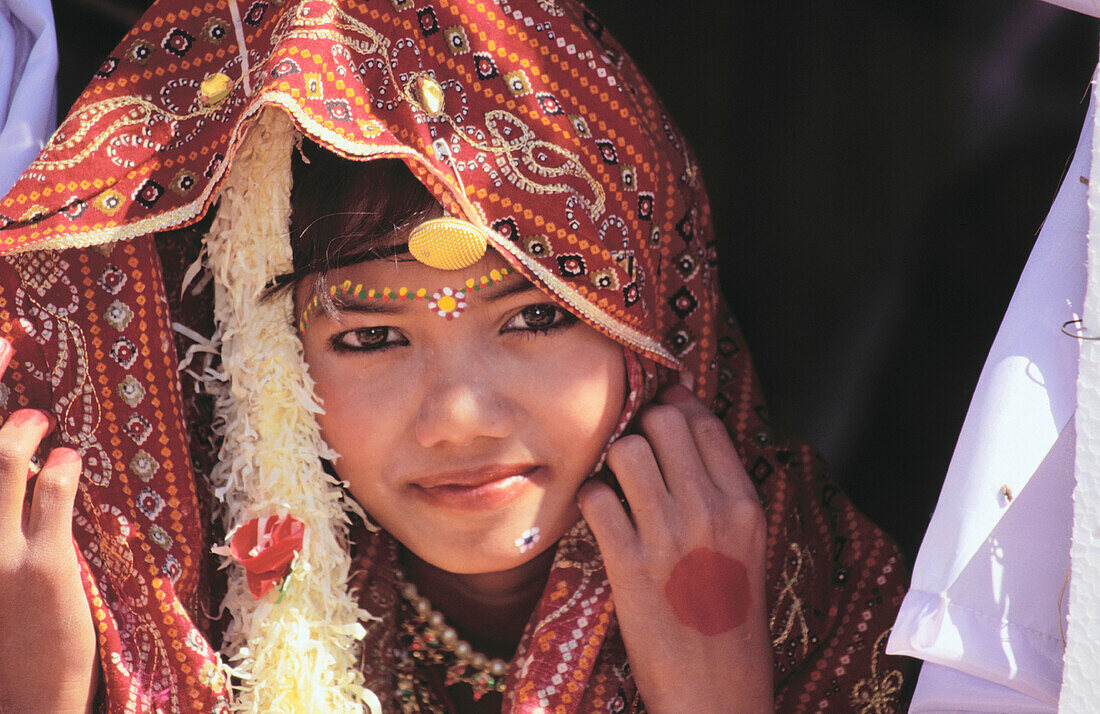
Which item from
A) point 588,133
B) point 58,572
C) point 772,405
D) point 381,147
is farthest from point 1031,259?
point 58,572

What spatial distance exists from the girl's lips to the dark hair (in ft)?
1.00

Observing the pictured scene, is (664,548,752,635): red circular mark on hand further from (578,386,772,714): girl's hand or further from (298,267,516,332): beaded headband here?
(298,267,516,332): beaded headband

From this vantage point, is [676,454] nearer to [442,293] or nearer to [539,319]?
[539,319]

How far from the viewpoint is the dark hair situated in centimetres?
147

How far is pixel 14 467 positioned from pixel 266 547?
0.36 metres

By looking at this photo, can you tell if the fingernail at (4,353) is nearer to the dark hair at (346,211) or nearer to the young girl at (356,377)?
the young girl at (356,377)

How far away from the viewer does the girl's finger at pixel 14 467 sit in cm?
143

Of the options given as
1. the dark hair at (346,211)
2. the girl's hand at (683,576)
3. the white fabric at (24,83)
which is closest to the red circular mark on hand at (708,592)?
the girl's hand at (683,576)

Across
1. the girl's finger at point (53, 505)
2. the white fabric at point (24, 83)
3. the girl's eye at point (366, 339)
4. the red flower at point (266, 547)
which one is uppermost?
the white fabric at point (24, 83)

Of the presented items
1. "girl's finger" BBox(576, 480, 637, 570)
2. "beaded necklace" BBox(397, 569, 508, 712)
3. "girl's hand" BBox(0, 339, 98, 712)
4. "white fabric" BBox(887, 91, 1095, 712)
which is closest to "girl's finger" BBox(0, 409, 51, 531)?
"girl's hand" BBox(0, 339, 98, 712)

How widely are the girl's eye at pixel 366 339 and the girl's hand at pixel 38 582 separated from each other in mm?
410

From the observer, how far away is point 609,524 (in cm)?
159

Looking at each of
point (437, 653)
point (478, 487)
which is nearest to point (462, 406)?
point (478, 487)

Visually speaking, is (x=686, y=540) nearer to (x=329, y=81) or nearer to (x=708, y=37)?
(x=329, y=81)
